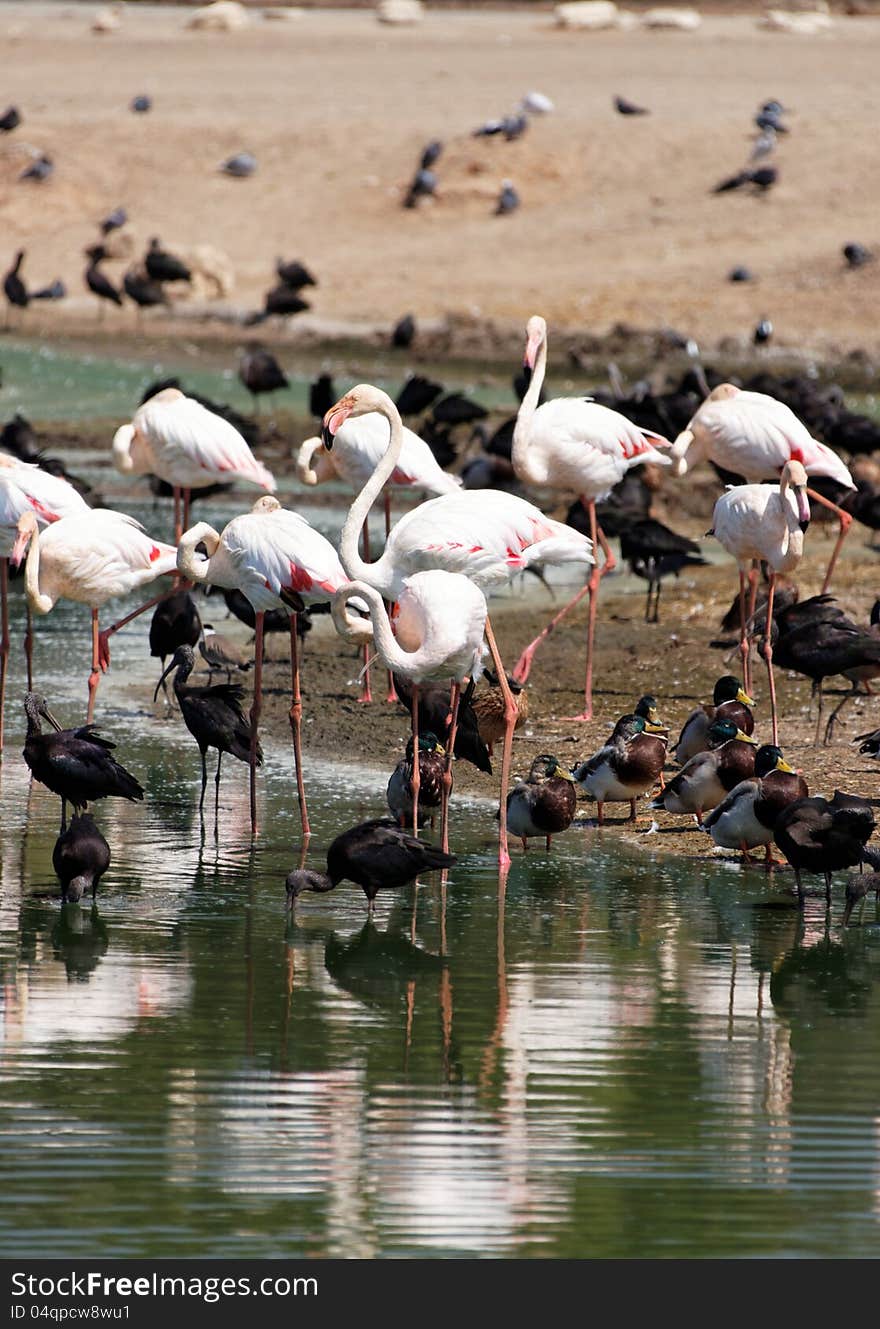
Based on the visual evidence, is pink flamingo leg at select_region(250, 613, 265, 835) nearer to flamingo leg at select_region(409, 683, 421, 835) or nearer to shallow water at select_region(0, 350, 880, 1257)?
shallow water at select_region(0, 350, 880, 1257)

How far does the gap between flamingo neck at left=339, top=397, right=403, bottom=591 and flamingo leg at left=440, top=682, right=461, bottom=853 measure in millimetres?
606

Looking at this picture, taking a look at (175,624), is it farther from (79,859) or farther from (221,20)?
(221,20)

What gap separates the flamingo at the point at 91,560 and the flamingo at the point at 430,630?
5.44 feet

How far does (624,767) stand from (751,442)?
Result: 3.52m

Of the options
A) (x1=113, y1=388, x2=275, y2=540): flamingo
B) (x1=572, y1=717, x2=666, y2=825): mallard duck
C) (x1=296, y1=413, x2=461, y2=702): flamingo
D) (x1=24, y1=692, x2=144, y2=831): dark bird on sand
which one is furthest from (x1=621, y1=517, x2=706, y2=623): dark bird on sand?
(x1=24, y1=692, x2=144, y2=831): dark bird on sand

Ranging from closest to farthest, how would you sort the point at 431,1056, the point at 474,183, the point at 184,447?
the point at 431,1056
the point at 184,447
the point at 474,183

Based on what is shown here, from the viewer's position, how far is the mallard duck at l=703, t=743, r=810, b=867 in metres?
8.14

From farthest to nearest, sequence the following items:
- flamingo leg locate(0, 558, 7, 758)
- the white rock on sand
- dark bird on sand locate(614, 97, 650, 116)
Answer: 1. the white rock on sand
2. dark bird on sand locate(614, 97, 650, 116)
3. flamingo leg locate(0, 558, 7, 758)

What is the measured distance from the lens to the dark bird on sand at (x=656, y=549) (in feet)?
42.2

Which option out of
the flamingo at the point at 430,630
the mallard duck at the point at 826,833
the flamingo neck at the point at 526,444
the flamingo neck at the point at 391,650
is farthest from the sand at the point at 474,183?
the mallard duck at the point at 826,833

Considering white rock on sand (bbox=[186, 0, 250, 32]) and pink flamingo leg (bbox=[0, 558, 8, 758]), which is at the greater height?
white rock on sand (bbox=[186, 0, 250, 32])

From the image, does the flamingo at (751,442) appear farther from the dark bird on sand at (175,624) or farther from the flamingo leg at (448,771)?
the flamingo leg at (448,771)

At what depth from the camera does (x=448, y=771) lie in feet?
28.2

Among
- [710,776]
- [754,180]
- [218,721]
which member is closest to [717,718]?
[710,776]
